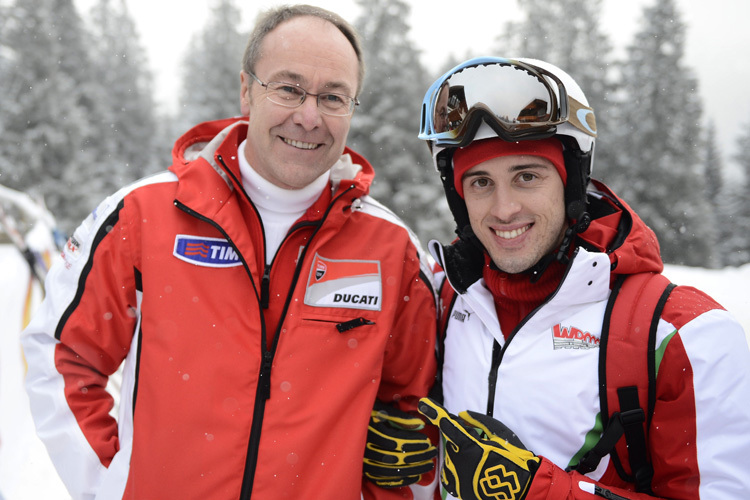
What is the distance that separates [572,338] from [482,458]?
615mm

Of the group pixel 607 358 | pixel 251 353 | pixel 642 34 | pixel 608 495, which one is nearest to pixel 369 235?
pixel 251 353

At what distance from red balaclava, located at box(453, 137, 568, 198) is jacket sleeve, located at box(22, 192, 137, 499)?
167cm

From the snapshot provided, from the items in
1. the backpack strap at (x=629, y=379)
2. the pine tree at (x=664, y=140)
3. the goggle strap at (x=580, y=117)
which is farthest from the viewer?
the pine tree at (x=664, y=140)

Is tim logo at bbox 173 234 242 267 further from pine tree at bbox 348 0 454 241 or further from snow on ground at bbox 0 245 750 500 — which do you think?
pine tree at bbox 348 0 454 241

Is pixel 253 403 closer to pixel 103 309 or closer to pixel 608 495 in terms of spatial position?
pixel 103 309

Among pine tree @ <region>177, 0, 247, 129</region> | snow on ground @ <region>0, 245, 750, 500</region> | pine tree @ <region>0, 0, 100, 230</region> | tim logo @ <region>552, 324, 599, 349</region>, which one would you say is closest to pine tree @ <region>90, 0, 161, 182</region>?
pine tree @ <region>0, 0, 100, 230</region>

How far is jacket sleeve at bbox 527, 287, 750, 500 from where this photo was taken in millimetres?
1750

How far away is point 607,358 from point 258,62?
2.21 metres

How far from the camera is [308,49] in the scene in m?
2.54

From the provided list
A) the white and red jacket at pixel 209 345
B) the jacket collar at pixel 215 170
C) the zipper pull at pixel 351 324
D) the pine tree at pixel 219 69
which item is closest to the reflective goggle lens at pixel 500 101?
the jacket collar at pixel 215 170

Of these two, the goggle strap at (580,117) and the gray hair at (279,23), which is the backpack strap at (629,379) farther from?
the gray hair at (279,23)

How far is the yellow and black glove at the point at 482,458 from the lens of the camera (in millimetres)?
1938

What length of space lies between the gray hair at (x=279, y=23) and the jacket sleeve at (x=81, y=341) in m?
1.06

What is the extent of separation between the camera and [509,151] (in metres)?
2.33
